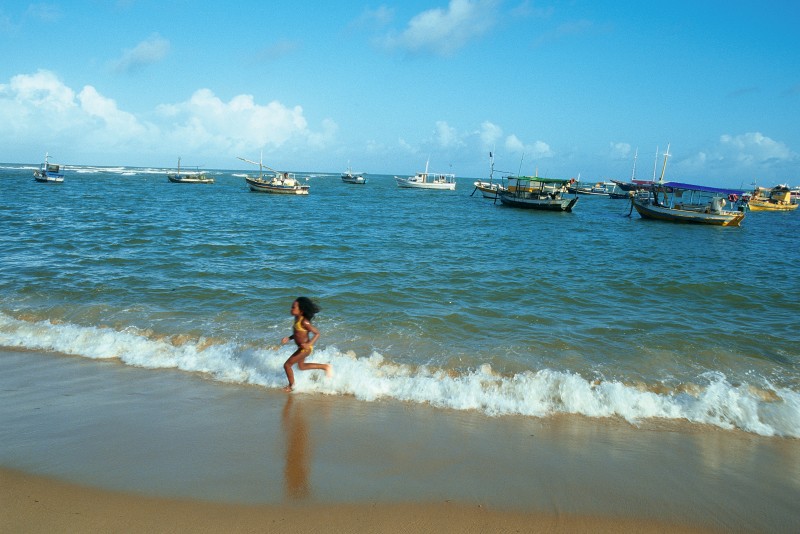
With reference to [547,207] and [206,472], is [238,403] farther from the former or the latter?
[547,207]

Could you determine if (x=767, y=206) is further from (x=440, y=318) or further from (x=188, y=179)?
(x=188, y=179)

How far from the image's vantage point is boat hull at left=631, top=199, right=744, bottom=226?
3747 cm

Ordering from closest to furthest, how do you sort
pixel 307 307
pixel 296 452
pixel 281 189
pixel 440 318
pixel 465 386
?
1. pixel 296 452
2. pixel 307 307
3. pixel 465 386
4. pixel 440 318
5. pixel 281 189

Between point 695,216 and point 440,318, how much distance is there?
117 ft

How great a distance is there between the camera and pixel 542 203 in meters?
46.1

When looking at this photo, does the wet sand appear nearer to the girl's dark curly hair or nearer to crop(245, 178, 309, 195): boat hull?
the girl's dark curly hair

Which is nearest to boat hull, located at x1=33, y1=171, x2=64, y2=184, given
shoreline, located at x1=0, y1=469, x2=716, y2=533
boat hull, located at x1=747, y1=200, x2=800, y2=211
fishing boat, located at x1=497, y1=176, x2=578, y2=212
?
fishing boat, located at x1=497, y1=176, x2=578, y2=212

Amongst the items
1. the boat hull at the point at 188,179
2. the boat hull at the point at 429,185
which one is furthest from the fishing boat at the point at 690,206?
the boat hull at the point at 188,179

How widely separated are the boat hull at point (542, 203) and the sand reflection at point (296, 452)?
42773mm

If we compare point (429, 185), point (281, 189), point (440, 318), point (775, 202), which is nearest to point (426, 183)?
point (429, 185)

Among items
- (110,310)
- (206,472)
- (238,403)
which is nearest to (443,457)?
(206,472)

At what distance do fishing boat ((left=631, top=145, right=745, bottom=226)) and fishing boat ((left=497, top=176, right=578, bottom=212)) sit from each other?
6.22m

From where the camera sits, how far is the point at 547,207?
46.2 meters

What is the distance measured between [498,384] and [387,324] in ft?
11.1
